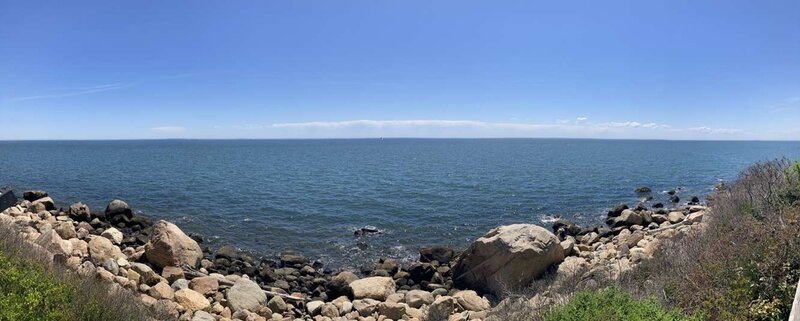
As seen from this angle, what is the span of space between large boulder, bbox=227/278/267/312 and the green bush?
9087 millimetres

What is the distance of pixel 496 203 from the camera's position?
110ft

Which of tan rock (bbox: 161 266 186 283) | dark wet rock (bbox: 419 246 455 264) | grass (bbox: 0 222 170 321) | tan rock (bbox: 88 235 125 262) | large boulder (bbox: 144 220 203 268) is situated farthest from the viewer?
dark wet rock (bbox: 419 246 455 264)

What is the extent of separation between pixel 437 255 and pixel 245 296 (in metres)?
8.88

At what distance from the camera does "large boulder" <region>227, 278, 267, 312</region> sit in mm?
13453

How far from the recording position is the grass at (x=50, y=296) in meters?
6.32

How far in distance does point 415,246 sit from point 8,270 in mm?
17076

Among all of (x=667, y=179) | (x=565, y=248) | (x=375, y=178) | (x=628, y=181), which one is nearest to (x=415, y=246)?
(x=565, y=248)

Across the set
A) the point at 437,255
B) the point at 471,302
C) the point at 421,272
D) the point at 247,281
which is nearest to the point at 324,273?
the point at 421,272

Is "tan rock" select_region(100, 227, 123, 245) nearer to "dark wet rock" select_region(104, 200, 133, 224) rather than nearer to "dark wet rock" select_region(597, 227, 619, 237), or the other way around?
"dark wet rock" select_region(104, 200, 133, 224)

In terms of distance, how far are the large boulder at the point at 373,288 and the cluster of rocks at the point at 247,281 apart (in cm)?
3

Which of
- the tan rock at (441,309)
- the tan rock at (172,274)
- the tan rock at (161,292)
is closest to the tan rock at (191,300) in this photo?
the tan rock at (161,292)

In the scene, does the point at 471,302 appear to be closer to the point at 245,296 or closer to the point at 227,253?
the point at 245,296

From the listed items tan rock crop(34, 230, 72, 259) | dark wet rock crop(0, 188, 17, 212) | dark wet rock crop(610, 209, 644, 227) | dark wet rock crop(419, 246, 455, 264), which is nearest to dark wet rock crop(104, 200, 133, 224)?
dark wet rock crop(0, 188, 17, 212)

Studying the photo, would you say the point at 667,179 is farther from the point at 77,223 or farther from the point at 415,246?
the point at 77,223
